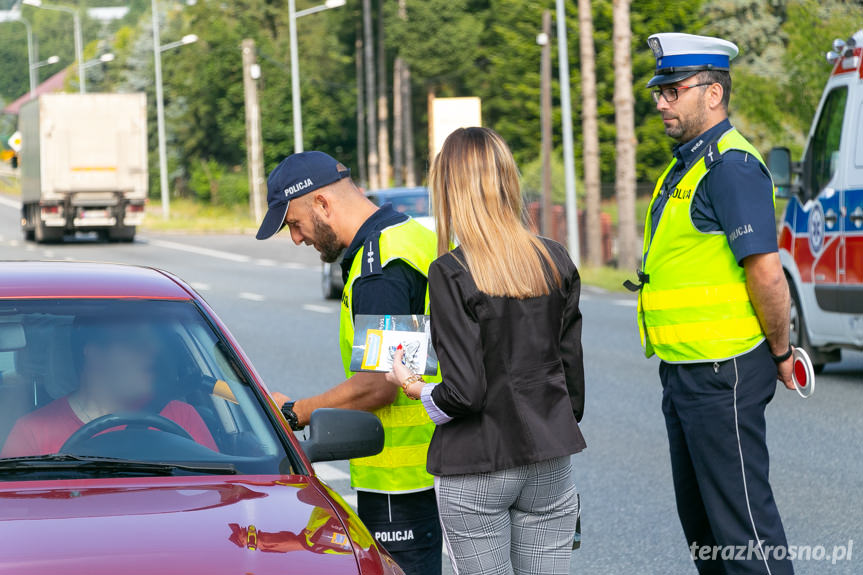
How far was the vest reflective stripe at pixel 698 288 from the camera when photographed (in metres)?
4.59

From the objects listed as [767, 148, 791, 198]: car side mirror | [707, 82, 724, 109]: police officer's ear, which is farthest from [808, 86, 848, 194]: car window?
[707, 82, 724, 109]: police officer's ear

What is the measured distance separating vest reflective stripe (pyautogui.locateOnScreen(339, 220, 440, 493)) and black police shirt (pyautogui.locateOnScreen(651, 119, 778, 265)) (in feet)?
2.92

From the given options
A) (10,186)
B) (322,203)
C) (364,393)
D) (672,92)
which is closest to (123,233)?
(672,92)

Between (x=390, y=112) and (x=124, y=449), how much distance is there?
239 ft

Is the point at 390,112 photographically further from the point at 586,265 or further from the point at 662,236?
the point at 662,236

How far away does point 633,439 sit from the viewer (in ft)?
31.3

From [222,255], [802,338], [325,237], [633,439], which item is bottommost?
[222,255]

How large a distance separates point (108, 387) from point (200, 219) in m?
54.8

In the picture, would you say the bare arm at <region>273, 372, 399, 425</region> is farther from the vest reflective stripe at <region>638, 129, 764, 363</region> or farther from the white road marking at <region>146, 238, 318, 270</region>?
the white road marking at <region>146, 238, 318, 270</region>

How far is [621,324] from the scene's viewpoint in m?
17.0

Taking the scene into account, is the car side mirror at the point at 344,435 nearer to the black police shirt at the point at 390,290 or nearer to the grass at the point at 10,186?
the black police shirt at the point at 390,290

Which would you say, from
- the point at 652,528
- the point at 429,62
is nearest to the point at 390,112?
the point at 429,62

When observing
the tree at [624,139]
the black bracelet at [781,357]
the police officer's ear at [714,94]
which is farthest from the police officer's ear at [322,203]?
the tree at [624,139]

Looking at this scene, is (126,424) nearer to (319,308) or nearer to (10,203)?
(319,308)
